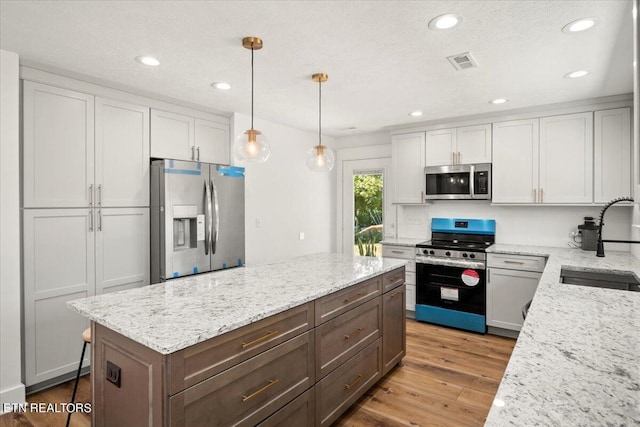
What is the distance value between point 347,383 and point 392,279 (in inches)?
35.4

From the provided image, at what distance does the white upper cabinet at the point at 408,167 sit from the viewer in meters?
4.61

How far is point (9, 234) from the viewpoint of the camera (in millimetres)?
2496

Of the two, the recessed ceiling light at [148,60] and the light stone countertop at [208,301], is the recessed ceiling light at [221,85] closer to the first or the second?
the recessed ceiling light at [148,60]

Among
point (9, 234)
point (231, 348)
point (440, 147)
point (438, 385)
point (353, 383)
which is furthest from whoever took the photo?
point (440, 147)

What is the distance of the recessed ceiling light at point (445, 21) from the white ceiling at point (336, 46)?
43 mm

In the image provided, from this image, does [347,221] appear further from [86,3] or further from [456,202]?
[86,3]

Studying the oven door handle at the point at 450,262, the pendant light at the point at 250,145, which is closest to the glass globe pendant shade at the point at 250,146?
the pendant light at the point at 250,145

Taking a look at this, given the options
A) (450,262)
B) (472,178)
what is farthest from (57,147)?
(472,178)

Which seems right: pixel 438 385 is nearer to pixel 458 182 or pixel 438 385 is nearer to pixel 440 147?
pixel 458 182

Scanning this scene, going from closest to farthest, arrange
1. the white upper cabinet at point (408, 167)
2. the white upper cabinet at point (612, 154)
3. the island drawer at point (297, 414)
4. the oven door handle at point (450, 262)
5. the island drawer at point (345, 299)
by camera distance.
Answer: the island drawer at point (297, 414) < the island drawer at point (345, 299) < the white upper cabinet at point (612, 154) < the oven door handle at point (450, 262) < the white upper cabinet at point (408, 167)

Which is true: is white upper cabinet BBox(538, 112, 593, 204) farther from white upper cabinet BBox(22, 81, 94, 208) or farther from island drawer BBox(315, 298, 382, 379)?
white upper cabinet BBox(22, 81, 94, 208)

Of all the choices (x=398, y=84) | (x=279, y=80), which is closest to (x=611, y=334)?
(x=398, y=84)

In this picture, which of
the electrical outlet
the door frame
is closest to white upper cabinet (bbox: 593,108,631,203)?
the door frame

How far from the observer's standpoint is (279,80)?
118 inches
